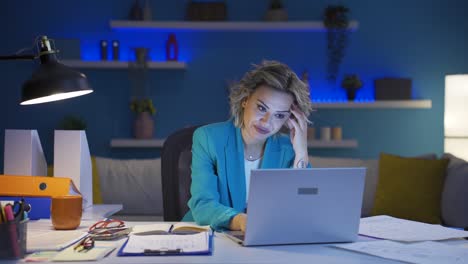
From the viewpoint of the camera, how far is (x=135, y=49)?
15.7 feet

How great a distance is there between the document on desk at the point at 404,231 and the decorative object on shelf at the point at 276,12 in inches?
127

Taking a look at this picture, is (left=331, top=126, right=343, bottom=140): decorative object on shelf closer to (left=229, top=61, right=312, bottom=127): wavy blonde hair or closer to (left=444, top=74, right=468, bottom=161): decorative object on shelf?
(left=444, top=74, right=468, bottom=161): decorative object on shelf

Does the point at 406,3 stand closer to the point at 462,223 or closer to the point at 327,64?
the point at 327,64

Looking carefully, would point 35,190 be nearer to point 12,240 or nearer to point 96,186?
point 12,240

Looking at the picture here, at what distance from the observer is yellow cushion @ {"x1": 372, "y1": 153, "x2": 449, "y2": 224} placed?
3701 mm

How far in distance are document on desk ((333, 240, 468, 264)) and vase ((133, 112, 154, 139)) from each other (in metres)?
3.46

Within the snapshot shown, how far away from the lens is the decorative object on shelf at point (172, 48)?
15.8 ft

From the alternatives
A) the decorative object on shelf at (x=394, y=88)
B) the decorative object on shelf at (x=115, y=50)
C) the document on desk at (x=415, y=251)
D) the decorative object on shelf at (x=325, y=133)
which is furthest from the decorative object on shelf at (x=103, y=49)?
the document on desk at (x=415, y=251)

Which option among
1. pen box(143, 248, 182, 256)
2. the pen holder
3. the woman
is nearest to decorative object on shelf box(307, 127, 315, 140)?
the woman

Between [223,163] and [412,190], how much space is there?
2096 mm

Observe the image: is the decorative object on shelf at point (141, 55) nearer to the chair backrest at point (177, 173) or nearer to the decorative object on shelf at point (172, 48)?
the decorative object on shelf at point (172, 48)

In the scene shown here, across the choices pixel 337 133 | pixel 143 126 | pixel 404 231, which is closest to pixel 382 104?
pixel 337 133

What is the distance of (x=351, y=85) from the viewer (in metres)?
4.82

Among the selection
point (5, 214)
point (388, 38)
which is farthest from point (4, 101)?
point (5, 214)
